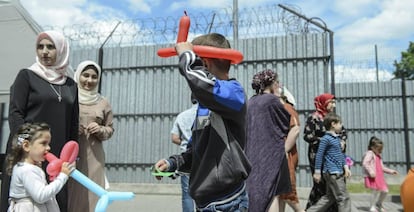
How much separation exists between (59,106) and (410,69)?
41.8 m

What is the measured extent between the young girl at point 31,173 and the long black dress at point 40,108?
93 millimetres

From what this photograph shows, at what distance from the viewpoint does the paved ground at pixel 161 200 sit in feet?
23.0

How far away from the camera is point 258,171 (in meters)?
3.58

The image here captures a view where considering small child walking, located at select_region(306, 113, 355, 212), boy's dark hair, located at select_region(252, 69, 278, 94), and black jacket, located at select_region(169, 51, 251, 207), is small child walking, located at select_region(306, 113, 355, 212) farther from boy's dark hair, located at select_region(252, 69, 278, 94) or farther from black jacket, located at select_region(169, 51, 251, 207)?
black jacket, located at select_region(169, 51, 251, 207)

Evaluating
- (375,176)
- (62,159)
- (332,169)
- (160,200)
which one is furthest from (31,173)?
(375,176)

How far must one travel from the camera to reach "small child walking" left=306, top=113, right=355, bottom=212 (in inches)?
180

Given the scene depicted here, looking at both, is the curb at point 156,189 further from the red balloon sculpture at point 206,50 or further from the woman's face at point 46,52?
the red balloon sculpture at point 206,50

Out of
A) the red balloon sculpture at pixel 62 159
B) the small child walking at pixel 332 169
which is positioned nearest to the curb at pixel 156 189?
the small child walking at pixel 332 169

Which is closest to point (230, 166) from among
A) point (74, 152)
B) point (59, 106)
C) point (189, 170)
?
point (189, 170)

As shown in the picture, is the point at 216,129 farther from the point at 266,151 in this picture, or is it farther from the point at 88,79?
the point at 88,79

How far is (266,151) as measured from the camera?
3643mm

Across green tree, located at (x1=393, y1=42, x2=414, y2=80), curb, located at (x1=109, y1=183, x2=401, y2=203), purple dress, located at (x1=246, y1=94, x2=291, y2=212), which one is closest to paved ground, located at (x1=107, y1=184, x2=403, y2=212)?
curb, located at (x1=109, y1=183, x2=401, y2=203)

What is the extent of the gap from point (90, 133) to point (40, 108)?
0.63 m

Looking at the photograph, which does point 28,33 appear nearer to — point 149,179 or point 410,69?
point 149,179
